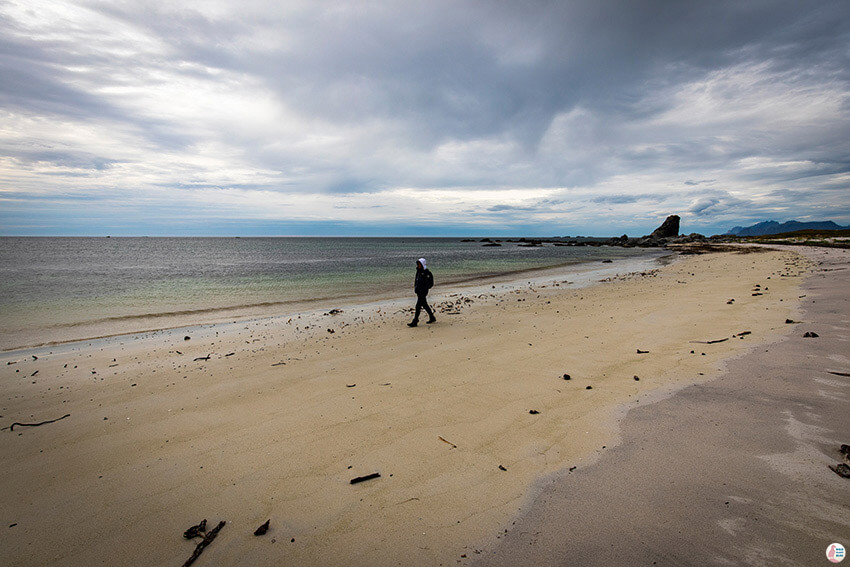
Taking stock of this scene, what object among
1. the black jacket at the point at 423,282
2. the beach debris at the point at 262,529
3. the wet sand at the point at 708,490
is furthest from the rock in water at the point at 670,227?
the beach debris at the point at 262,529

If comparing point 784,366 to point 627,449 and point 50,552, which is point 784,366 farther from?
point 50,552

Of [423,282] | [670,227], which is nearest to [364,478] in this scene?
[423,282]

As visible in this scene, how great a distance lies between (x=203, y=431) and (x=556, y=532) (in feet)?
16.8

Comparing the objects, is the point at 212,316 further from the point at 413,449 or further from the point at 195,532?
the point at 413,449

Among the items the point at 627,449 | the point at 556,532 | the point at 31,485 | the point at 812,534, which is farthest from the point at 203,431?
the point at 812,534

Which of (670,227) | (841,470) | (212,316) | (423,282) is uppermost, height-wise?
(670,227)

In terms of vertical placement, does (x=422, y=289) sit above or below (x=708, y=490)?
above

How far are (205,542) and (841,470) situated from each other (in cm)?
593

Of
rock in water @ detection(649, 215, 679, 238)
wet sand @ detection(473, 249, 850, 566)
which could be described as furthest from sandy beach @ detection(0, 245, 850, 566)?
rock in water @ detection(649, 215, 679, 238)

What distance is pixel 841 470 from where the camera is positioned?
346 centimetres

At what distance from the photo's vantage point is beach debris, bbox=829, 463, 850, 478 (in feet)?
11.2

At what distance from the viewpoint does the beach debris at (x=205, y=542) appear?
3152mm

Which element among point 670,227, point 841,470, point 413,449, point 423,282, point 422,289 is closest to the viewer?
point 841,470

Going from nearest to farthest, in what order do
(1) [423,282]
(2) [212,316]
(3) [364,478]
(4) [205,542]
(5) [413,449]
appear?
(4) [205,542] < (3) [364,478] < (5) [413,449] < (1) [423,282] < (2) [212,316]
